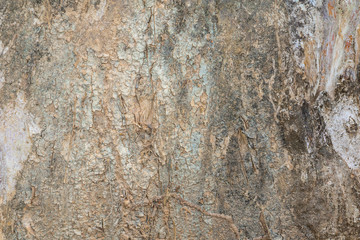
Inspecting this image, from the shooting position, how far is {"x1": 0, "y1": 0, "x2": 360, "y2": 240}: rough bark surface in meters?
1.13

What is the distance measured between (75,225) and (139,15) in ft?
2.32

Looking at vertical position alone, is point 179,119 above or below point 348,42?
below

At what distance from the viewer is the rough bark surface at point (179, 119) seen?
1.13m

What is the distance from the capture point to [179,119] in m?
1.15

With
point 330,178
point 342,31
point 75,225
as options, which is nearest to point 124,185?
point 75,225

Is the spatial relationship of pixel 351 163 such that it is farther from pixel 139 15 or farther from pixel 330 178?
pixel 139 15

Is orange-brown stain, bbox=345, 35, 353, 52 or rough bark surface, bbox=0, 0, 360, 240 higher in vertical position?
orange-brown stain, bbox=345, 35, 353, 52

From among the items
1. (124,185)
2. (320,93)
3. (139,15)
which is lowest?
(124,185)

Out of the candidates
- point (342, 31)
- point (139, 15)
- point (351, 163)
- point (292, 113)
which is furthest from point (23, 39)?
point (351, 163)

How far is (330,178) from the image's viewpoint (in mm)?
1162

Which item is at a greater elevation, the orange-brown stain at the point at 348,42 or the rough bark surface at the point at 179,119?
the orange-brown stain at the point at 348,42

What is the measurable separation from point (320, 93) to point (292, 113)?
12 cm

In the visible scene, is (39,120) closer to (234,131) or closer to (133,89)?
(133,89)

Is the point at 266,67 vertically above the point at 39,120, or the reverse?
the point at 266,67
